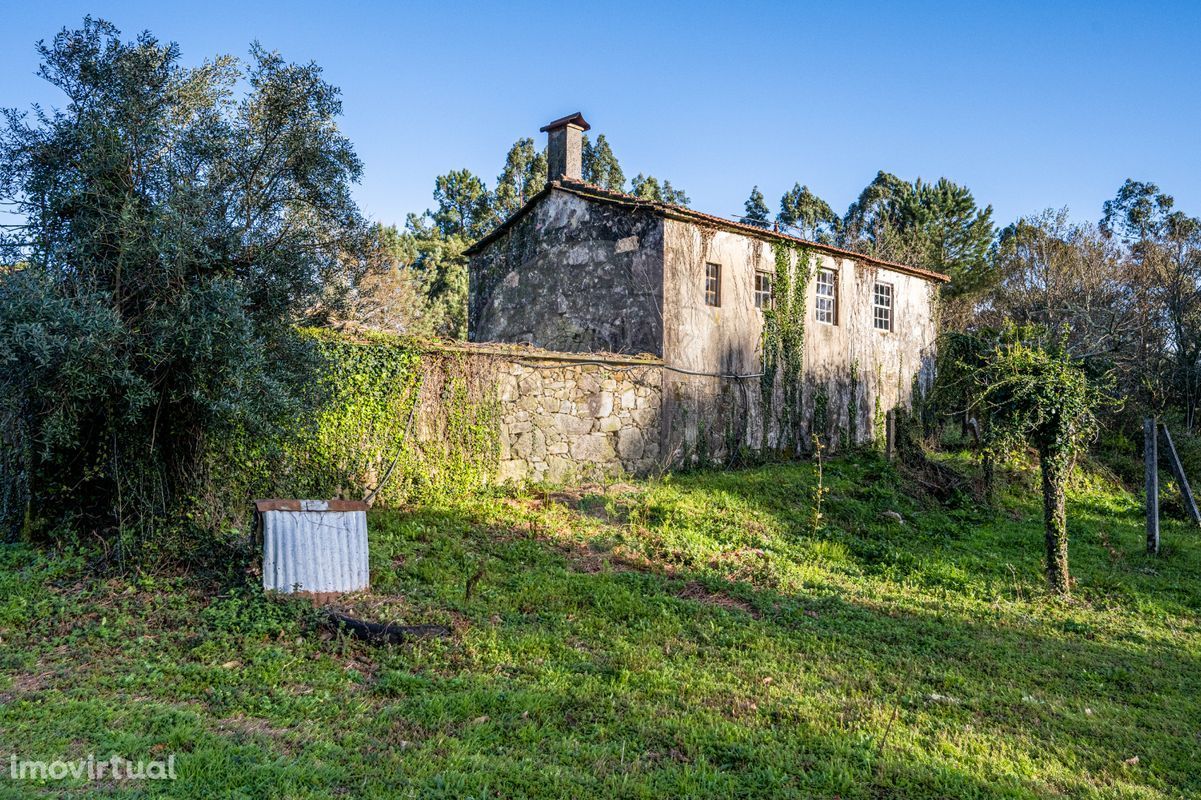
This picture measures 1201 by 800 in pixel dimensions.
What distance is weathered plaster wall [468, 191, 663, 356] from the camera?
14414 millimetres

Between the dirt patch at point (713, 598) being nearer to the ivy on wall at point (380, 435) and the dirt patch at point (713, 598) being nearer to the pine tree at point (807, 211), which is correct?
the ivy on wall at point (380, 435)

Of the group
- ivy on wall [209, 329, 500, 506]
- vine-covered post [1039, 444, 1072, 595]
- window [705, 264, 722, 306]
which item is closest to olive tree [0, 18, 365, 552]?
ivy on wall [209, 329, 500, 506]

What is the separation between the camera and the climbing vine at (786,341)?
52.0 feet

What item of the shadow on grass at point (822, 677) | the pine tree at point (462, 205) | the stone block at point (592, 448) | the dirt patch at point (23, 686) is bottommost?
the shadow on grass at point (822, 677)

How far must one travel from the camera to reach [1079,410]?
9.11 metres

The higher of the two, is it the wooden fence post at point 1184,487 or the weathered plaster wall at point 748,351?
the weathered plaster wall at point 748,351

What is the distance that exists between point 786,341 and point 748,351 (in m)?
1.22

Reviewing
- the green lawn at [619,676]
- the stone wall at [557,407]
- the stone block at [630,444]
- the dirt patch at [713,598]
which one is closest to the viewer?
the green lawn at [619,676]

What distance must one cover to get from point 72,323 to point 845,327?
15712 millimetres

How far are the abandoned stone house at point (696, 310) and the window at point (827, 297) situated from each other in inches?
1.6

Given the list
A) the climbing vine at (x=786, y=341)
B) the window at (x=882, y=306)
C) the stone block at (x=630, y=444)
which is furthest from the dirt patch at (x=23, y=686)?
the window at (x=882, y=306)

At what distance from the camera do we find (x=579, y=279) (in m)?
15.4

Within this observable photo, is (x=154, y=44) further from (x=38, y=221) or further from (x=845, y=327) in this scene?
(x=845, y=327)

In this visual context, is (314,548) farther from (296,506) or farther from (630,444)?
(630,444)
